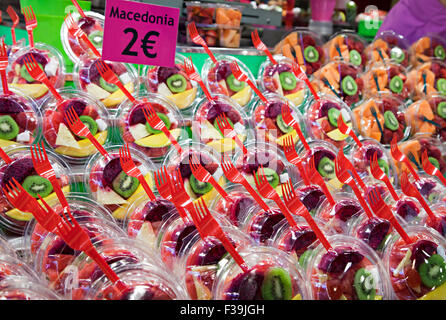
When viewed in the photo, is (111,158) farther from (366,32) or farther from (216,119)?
(366,32)

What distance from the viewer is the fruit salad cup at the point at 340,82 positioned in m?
2.28

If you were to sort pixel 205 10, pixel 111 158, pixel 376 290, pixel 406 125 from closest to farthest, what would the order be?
1. pixel 376 290
2. pixel 111 158
3. pixel 205 10
4. pixel 406 125

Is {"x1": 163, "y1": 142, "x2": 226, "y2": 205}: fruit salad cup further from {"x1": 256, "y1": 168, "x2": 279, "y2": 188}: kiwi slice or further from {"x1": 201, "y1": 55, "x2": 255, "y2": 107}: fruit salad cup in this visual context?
{"x1": 201, "y1": 55, "x2": 255, "y2": 107}: fruit salad cup

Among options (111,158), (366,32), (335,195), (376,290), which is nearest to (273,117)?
(335,195)

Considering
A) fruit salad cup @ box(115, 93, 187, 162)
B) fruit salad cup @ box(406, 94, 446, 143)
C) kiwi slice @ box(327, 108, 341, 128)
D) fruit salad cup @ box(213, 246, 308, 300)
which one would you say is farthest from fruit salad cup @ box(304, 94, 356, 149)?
fruit salad cup @ box(213, 246, 308, 300)

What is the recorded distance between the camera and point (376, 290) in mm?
1031

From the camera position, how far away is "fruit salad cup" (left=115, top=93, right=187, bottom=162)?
153 centimetres

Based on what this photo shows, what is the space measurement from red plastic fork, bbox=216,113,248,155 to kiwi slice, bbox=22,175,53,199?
2.16ft

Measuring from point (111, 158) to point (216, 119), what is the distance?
48 centimetres

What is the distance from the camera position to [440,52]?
282cm

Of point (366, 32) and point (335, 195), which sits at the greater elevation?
point (366, 32)

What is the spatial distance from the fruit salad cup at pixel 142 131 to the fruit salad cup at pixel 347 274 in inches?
27.3

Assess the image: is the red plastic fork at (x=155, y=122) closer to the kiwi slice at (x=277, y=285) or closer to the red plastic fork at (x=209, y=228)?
the red plastic fork at (x=209, y=228)

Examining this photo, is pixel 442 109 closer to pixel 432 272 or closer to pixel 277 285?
pixel 432 272
